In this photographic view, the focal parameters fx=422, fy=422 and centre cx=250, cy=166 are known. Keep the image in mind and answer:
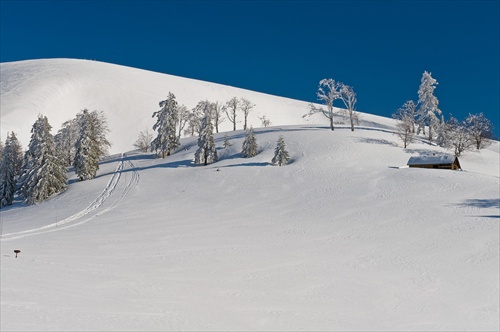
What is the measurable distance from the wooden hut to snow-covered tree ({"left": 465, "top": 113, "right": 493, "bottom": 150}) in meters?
23.0

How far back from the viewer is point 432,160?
57.9 m

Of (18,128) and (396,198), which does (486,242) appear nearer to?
(396,198)

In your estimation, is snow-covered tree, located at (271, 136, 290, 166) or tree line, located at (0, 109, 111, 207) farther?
snow-covered tree, located at (271, 136, 290, 166)

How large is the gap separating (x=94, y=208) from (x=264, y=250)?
2572 centimetres

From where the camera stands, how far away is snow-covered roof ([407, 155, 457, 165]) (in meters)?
57.2

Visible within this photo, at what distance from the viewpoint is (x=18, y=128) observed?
13250 centimetres

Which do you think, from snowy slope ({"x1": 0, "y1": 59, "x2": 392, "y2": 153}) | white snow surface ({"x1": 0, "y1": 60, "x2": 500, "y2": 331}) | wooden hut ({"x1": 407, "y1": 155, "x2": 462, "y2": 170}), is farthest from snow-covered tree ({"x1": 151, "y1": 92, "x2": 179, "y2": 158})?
snowy slope ({"x1": 0, "y1": 59, "x2": 392, "y2": 153})

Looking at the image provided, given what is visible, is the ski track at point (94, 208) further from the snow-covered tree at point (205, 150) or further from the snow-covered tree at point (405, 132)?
the snow-covered tree at point (405, 132)

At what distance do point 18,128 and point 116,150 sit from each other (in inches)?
1189

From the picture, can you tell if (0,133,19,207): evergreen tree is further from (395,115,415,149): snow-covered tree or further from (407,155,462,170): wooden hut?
(395,115,415,149): snow-covered tree

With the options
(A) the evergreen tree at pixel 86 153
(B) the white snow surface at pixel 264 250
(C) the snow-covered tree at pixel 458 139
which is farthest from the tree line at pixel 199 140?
(C) the snow-covered tree at pixel 458 139

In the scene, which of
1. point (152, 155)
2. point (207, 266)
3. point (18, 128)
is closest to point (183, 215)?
point (207, 266)

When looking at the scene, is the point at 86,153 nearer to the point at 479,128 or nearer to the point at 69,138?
the point at 69,138

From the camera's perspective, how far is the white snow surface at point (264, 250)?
55.7 feet
